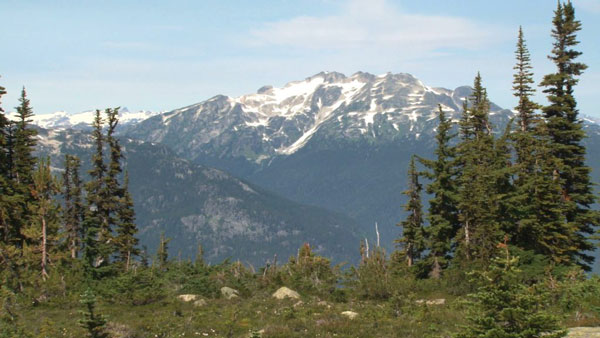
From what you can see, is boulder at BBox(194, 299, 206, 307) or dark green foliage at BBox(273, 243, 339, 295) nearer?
boulder at BBox(194, 299, 206, 307)

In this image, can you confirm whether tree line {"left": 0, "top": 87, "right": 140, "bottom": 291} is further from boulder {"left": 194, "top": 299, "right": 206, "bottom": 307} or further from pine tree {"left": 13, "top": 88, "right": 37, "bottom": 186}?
boulder {"left": 194, "top": 299, "right": 206, "bottom": 307}

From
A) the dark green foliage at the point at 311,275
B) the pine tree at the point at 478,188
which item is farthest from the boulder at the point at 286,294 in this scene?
the pine tree at the point at 478,188

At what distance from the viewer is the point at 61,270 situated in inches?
1421

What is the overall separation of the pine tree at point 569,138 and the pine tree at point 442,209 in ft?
26.7

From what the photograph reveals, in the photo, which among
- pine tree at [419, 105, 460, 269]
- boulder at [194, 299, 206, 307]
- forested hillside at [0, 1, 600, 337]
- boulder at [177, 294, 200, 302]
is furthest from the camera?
pine tree at [419, 105, 460, 269]

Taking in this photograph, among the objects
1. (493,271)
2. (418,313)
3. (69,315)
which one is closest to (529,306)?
(493,271)

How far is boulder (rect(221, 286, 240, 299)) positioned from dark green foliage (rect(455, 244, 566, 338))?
26324mm

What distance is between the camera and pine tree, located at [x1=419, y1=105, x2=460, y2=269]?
41903 millimetres

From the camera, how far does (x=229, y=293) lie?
3712 centimetres

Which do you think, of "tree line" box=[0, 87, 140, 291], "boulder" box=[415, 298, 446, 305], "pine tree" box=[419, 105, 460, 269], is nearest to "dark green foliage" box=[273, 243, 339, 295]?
"boulder" box=[415, 298, 446, 305]

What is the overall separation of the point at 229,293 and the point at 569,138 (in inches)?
1154

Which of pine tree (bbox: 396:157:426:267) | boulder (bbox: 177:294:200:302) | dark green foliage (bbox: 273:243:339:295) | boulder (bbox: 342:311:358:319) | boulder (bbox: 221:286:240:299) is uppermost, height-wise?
pine tree (bbox: 396:157:426:267)

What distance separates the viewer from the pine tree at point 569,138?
3809 centimetres

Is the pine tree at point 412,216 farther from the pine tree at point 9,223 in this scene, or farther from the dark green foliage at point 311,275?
the pine tree at point 9,223
